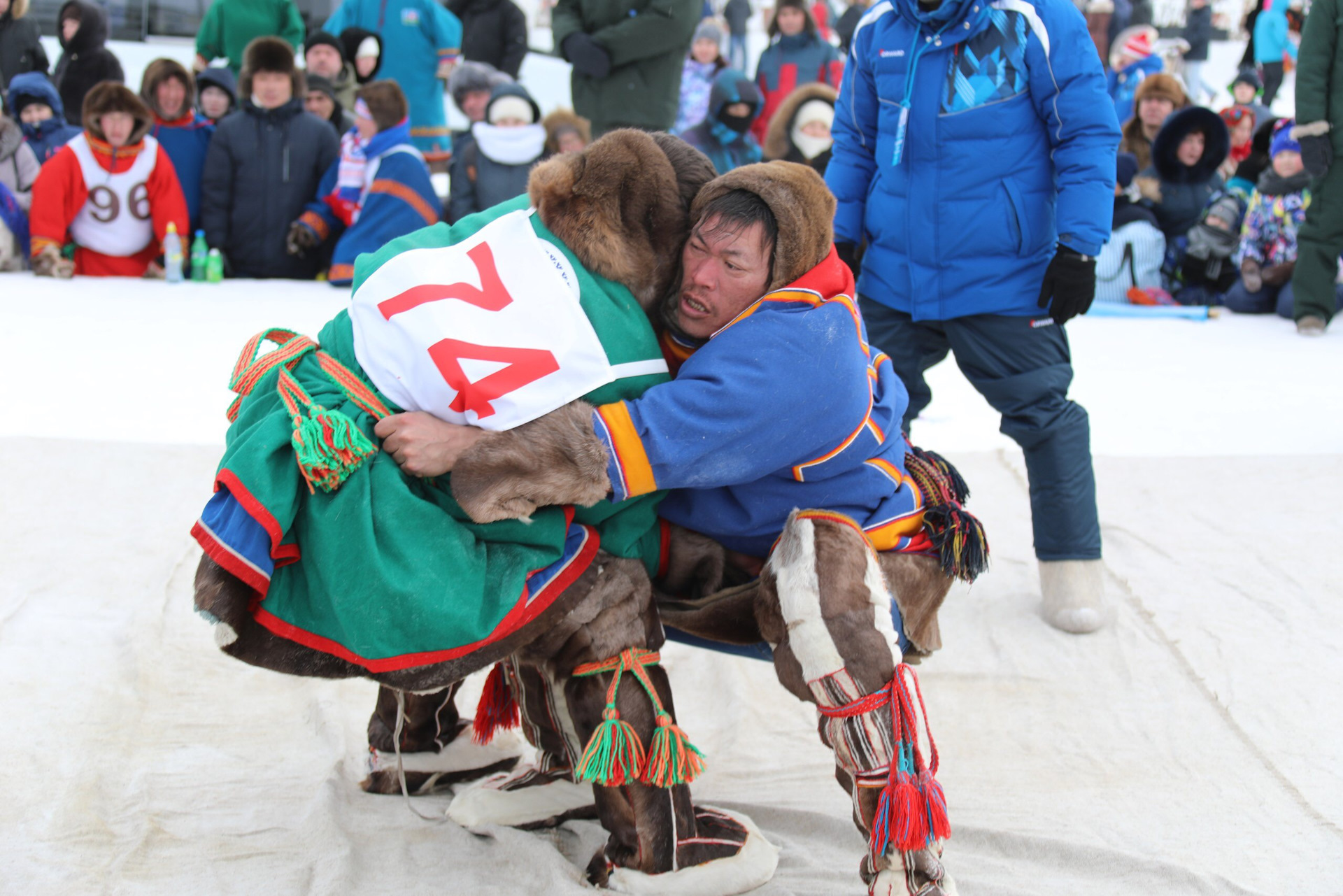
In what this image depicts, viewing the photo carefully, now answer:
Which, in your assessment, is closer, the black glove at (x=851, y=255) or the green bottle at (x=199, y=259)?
the black glove at (x=851, y=255)

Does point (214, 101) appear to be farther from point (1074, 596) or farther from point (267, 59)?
point (1074, 596)

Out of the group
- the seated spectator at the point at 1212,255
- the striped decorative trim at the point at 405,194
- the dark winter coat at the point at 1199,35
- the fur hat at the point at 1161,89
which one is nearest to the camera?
the striped decorative trim at the point at 405,194

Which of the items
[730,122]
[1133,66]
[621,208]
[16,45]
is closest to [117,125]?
[16,45]

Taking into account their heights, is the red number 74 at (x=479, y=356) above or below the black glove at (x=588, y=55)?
below

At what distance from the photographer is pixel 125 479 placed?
325 cm

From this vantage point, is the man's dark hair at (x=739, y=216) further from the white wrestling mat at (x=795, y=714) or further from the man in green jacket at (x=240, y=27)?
the man in green jacket at (x=240, y=27)

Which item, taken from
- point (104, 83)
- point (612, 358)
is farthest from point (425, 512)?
point (104, 83)

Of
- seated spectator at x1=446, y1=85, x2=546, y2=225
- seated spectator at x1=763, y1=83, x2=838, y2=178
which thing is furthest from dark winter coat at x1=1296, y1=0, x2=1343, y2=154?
seated spectator at x1=446, y1=85, x2=546, y2=225

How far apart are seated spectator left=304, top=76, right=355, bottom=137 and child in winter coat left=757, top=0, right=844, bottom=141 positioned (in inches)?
97.6

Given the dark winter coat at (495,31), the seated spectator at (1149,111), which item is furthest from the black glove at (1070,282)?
the dark winter coat at (495,31)

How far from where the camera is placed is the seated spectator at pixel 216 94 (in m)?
6.64

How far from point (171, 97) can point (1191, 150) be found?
5.48 metres

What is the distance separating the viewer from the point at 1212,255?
6355mm

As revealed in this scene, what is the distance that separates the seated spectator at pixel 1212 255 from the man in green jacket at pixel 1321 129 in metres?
0.74
